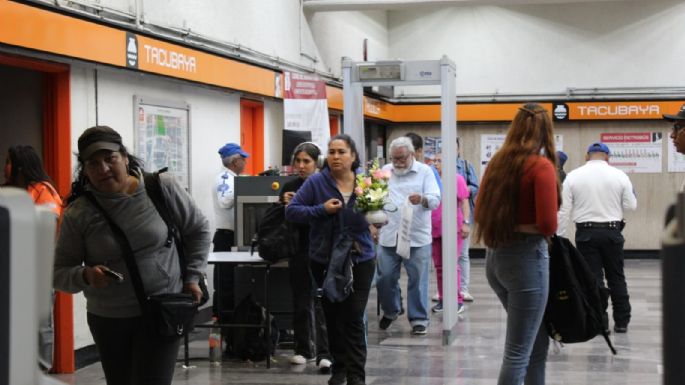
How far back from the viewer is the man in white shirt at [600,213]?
28.3 feet

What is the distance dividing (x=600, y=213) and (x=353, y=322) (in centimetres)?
328

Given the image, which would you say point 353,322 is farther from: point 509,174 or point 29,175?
point 29,175

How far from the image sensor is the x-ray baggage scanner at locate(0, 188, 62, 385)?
3.71 feet

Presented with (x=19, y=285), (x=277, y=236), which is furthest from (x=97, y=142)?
(x=277, y=236)

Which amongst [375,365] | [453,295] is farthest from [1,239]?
[453,295]

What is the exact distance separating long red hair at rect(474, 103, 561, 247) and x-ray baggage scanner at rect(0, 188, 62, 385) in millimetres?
3622

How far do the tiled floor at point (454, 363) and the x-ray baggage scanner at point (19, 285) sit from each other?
5586 millimetres

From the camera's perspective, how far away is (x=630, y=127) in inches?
648

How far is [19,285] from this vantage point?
1.14 metres

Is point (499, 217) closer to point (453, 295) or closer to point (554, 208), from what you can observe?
point (554, 208)

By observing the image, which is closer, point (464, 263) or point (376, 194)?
point (376, 194)

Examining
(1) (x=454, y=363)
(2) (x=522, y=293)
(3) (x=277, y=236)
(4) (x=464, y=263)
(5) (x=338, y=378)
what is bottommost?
(1) (x=454, y=363)

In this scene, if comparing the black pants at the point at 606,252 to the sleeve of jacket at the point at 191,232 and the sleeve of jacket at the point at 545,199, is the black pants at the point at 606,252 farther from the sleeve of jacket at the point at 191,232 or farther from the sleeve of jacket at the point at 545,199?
the sleeve of jacket at the point at 191,232

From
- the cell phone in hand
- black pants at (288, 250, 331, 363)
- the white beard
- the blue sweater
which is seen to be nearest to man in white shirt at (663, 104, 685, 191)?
the blue sweater
